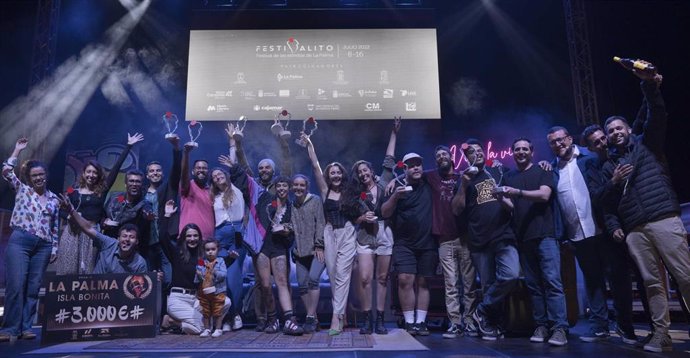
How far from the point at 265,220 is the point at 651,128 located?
9.49 ft

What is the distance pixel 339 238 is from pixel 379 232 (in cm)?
34

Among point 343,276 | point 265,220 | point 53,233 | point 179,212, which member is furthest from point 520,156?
point 53,233

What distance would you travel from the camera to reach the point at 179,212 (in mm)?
3963

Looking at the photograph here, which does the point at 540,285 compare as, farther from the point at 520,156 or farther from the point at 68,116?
the point at 68,116

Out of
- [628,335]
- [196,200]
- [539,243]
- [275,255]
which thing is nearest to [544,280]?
[539,243]

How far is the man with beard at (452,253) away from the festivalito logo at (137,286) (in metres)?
2.25

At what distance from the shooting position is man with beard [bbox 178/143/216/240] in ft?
12.8

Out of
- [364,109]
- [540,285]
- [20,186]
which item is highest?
[364,109]

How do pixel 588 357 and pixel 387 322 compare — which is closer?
pixel 588 357

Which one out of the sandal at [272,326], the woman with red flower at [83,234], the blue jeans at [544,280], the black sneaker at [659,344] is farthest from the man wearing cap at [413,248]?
the woman with red flower at [83,234]

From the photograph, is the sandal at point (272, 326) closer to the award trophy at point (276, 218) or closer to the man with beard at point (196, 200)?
the award trophy at point (276, 218)

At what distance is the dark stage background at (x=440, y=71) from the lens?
758 cm

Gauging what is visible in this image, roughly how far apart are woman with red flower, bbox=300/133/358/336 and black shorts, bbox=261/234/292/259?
11.6 inches

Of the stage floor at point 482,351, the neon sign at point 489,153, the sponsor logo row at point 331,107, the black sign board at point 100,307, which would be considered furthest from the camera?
the neon sign at point 489,153
